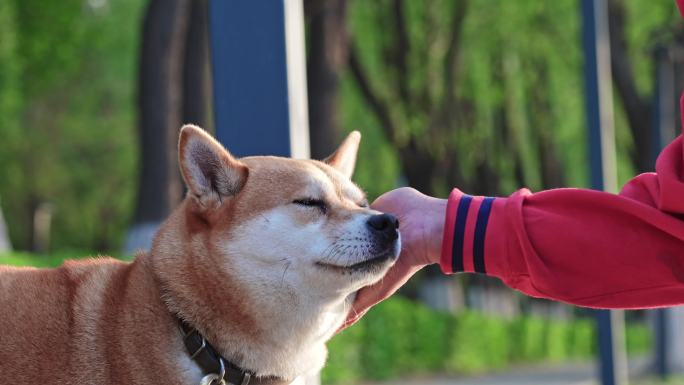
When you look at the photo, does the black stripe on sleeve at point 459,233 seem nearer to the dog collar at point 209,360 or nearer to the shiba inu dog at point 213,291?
the shiba inu dog at point 213,291

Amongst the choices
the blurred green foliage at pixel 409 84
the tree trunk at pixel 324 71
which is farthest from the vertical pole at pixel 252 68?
the blurred green foliage at pixel 409 84

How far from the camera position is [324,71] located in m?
16.1

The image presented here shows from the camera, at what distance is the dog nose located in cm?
370

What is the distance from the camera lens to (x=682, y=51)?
17.4m

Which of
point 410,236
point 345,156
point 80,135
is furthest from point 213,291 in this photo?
point 80,135

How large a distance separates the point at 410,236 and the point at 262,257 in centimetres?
56

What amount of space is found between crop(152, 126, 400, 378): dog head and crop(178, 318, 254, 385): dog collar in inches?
1.3

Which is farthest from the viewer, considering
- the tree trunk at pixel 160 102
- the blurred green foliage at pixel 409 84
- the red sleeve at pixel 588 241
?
the blurred green foliage at pixel 409 84

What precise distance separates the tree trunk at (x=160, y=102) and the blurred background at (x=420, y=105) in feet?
0.09

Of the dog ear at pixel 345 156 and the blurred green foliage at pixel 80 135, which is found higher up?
the dog ear at pixel 345 156

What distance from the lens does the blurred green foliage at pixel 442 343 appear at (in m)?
16.7

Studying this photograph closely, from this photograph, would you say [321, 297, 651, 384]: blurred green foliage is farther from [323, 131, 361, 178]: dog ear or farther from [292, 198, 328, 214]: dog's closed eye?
[292, 198, 328, 214]: dog's closed eye

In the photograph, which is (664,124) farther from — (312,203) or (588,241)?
(588,241)

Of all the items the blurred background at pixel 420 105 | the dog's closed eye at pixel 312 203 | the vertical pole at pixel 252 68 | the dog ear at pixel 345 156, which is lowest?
the blurred background at pixel 420 105
